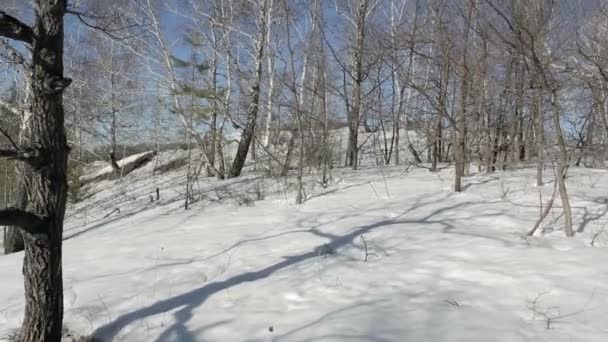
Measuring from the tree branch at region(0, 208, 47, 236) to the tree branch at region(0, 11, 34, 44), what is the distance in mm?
956

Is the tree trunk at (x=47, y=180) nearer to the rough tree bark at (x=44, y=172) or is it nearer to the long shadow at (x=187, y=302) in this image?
the rough tree bark at (x=44, y=172)

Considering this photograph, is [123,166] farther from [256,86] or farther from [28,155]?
[28,155]

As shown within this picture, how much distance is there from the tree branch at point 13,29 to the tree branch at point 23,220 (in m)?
0.96

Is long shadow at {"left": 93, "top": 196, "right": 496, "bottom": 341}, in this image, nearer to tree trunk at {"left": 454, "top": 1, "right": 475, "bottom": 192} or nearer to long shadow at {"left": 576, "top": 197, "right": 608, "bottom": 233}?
long shadow at {"left": 576, "top": 197, "right": 608, "bottom": 233}

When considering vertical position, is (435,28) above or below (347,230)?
above

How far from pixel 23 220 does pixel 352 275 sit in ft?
7.53

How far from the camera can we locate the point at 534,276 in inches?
126

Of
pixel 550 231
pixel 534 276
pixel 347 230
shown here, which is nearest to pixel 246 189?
pixel 347 230

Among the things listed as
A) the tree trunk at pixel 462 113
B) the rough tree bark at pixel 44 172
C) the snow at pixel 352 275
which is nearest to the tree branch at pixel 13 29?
the rough tree bark at pixel 44 172

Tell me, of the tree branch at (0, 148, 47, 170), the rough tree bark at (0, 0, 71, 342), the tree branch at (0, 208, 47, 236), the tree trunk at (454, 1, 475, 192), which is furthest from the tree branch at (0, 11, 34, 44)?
the tree trunk at (454, 1, 475, 192)

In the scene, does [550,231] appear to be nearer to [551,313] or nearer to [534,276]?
[534,276]

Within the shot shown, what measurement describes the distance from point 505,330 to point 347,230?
2.57 m

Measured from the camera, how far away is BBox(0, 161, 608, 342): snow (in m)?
2.63

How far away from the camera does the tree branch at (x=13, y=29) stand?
93.3 inches
